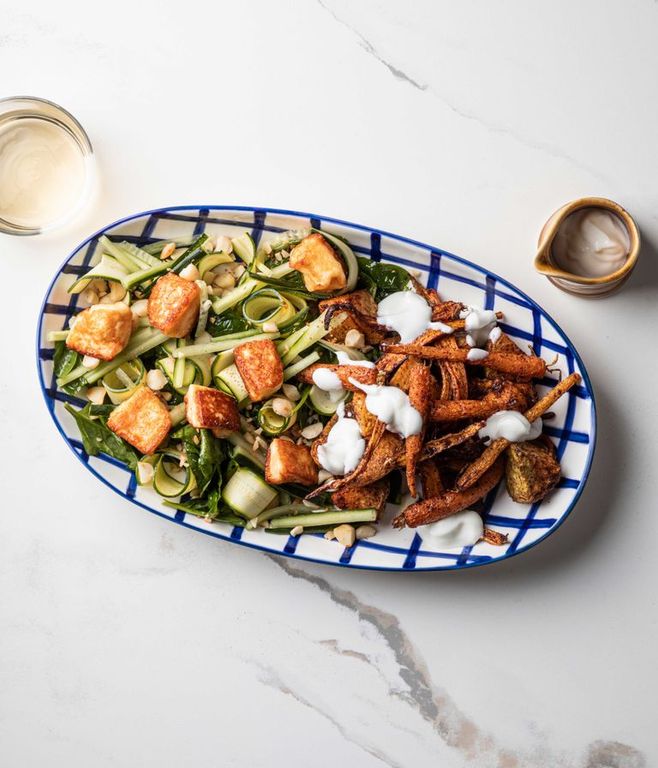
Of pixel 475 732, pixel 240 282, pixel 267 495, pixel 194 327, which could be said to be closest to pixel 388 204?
pixel 240 282

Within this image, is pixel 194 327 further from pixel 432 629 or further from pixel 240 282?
pixel 432 629

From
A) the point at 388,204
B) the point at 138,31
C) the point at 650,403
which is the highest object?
the point at 138,31

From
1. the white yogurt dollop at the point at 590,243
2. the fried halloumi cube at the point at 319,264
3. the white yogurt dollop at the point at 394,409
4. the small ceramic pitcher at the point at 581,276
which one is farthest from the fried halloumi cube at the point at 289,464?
the white yogurt dollop at the point at 590,243

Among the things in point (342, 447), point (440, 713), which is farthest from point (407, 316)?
point (440, 713)

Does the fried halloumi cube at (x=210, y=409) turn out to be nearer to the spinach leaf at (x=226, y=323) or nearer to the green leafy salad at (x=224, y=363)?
the green leafy salad at (x=224, y=363)

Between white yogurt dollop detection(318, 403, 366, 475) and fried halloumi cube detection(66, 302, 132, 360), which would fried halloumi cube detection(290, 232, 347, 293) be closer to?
white yogurt dollop detection(318, 403, 366, 475)

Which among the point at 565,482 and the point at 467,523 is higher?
the point at 565,482

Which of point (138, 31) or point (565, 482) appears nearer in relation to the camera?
point (565, 482)
